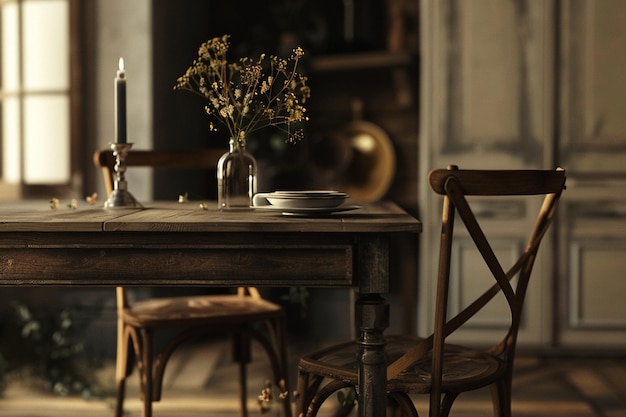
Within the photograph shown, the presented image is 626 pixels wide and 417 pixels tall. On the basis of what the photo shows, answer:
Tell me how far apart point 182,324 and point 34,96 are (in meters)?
1.98

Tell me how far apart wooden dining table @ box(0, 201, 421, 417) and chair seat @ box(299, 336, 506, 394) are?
10 cm

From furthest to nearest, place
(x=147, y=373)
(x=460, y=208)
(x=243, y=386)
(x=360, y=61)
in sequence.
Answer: (x=360, y=61) → (x=243, y=386) → (x=147, y=373) → (x=460, y=208)

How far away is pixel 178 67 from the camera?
4.14m

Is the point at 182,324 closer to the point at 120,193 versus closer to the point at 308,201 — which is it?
the point at 120,193

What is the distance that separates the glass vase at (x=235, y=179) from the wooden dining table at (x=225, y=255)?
0.32 meters

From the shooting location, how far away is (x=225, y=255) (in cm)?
173

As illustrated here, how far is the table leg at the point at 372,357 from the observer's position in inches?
67.4

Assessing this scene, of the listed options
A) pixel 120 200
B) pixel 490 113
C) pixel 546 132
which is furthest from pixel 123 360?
pixel 546 132

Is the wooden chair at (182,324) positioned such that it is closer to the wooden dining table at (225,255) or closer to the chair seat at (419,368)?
the chair seat at (419,368)

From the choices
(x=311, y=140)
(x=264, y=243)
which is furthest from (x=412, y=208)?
(x=264, y=243)

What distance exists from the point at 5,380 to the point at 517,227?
7.71 ft

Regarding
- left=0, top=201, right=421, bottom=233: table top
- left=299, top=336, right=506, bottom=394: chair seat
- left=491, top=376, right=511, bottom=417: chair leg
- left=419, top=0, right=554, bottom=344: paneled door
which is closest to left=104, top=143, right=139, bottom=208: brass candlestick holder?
left=0, top=201, right=421, bottom=233: table top

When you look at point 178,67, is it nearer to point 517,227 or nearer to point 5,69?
point 5,69

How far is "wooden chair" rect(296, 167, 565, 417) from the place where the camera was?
1.71 metres
